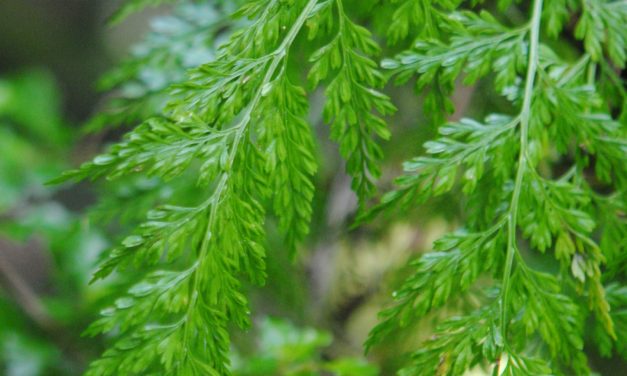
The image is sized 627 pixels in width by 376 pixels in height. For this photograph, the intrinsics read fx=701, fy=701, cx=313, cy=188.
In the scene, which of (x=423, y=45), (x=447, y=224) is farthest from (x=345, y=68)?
(x=447, y=224)

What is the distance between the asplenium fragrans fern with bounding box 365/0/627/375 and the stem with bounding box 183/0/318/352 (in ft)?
0.37

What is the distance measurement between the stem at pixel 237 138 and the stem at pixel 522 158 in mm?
283

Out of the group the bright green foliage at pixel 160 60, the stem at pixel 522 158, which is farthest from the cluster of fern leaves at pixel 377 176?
the bright green foliage at pixel 160 60

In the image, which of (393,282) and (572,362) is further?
(393,282)

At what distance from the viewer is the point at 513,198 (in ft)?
2.67

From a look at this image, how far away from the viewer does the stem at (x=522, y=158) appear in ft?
2.55

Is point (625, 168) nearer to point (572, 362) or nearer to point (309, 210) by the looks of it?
point (572, 362)

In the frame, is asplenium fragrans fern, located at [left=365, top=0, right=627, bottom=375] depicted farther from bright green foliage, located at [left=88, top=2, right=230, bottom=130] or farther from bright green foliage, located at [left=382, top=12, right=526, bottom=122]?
bright green foliage, located at [left=88, top=2, right=230, bottom=130]

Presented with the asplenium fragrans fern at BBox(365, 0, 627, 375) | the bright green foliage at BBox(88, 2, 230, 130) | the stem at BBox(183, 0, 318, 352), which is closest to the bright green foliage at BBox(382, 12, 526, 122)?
the asplenium fragrans fern at BBox(365, 0, 627, 375)

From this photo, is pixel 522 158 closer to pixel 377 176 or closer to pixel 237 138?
pixel 377 176

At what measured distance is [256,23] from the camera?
0.80m

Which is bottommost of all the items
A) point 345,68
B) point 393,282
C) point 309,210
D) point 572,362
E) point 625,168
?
point 393,282

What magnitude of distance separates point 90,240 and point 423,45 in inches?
58.8

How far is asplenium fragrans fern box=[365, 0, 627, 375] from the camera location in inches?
30.0
